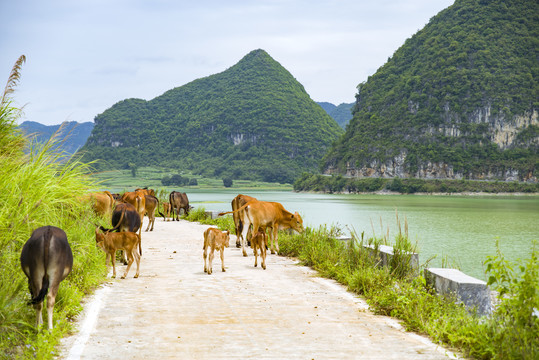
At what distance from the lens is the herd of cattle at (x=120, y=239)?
17.8 ft

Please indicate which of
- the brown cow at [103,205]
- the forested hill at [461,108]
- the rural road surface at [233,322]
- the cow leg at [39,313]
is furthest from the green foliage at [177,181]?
the cow leg at [39,313]

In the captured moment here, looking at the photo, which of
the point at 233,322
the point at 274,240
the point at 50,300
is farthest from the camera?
the point at 274,240

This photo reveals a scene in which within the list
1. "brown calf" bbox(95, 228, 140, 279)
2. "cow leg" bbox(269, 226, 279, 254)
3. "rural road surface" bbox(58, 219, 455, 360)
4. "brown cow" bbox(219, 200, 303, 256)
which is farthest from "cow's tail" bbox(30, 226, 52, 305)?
"cow leg" bbox(269, 226, 279, 254)

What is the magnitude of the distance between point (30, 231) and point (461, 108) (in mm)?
176900

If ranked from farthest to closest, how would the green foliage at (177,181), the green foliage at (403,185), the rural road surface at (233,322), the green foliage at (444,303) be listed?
the green foliage at (177,181)
the green foliage at (403,185)
the rural road surface at (233,322)
the green foliage at (444,303)

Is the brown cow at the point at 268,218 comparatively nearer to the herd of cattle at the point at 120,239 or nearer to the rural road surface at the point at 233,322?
the herd of cattle at the point at 120,239

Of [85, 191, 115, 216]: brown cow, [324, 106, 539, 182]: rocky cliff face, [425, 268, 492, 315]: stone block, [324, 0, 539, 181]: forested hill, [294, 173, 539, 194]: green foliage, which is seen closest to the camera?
[425, 268, 492, 315]: stone block

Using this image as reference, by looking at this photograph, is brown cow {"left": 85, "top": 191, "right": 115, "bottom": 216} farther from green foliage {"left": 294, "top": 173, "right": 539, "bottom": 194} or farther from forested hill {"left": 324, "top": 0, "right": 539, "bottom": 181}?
forested hill {"left": 324, "top": 0, "right": 539, "bottom": 181}

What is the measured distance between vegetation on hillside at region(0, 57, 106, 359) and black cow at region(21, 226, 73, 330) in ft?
0.98

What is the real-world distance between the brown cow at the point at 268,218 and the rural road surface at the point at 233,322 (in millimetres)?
2034

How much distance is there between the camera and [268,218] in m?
12.4

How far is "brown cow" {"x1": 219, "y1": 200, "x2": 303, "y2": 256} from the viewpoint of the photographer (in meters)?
12.2

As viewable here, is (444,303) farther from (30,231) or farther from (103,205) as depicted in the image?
(103,205)

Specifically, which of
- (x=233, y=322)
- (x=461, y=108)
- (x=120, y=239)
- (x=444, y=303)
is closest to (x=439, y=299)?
(x=444, y=303)
